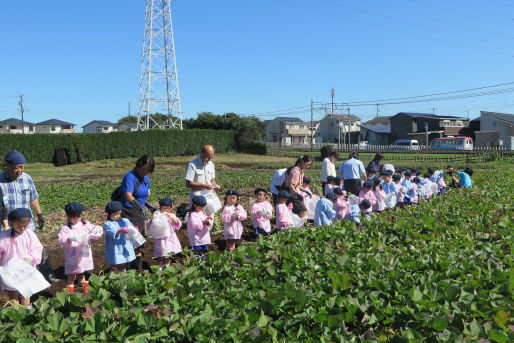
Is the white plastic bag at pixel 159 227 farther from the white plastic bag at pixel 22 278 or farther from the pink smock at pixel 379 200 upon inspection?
the pink smock at pixel 379 200

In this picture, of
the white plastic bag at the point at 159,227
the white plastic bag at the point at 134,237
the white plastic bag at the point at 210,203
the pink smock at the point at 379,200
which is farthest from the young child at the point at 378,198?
the white plastic bag at the point at 134,237

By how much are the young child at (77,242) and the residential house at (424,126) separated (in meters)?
61.9

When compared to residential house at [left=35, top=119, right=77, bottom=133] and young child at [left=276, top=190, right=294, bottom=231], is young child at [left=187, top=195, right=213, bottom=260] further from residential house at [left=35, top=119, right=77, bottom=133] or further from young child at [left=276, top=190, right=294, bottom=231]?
residential house at [left=35, top=119, right=77, bottom=133]

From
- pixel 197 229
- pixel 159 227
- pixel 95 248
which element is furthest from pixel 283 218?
pixel 95 248

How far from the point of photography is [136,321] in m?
3.20

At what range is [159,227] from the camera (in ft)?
23.0

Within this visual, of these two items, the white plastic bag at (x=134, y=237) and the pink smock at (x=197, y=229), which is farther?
the pink smock at (x=197, y=229)

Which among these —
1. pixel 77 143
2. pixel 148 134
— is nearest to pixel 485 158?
pixel 148 134

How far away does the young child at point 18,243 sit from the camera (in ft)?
17.3

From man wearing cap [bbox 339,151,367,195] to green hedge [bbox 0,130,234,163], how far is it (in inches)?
1233

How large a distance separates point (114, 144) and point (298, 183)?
34501 millimetres

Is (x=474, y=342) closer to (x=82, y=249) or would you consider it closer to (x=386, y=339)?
(x=386, y=339)

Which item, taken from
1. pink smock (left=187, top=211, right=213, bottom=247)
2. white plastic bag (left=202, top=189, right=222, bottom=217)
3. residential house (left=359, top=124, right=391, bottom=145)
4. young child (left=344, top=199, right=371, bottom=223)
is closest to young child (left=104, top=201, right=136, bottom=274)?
pink smock (left=187, top=211, right=213, bottom=247)

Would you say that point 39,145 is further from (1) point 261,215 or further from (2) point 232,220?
(2) point 232,220
